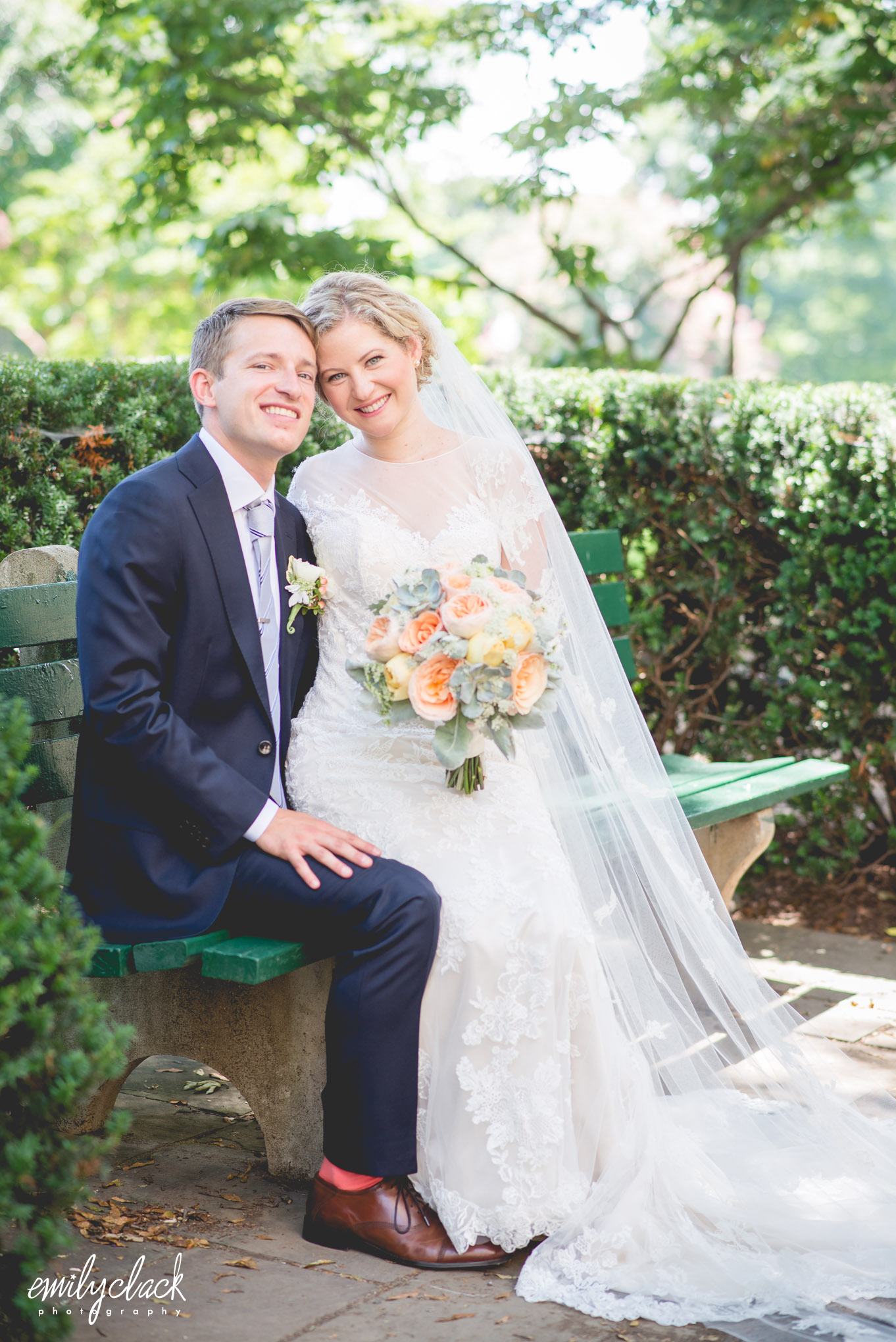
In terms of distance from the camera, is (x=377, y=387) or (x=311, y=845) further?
(x=377, y=387)

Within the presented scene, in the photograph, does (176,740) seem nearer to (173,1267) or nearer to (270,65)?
(173,1267)

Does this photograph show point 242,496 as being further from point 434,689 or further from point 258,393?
point 434,689

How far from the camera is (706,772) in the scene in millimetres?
4578

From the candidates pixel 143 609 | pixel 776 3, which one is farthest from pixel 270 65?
pixel 143 609

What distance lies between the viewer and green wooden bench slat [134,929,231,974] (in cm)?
275

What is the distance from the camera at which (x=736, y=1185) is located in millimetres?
2842

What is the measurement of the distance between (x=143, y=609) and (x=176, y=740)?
31 cm

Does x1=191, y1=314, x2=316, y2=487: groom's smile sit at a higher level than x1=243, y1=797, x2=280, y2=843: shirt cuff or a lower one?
higher

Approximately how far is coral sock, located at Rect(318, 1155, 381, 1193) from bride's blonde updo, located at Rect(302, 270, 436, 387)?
2.17m

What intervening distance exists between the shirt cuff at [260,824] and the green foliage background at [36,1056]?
0.73 meters

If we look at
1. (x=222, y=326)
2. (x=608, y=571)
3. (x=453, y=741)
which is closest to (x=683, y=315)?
(x=608, y=571)

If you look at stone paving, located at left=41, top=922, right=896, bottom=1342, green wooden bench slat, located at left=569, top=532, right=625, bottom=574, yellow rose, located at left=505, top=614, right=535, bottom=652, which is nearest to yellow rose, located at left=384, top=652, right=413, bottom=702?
A: yellow rose, located at left=505, top=614, right=535, bottom=652

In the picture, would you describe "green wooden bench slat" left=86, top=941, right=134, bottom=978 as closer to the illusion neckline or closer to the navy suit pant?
the navy suit pant

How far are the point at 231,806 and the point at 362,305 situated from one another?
1491mm
